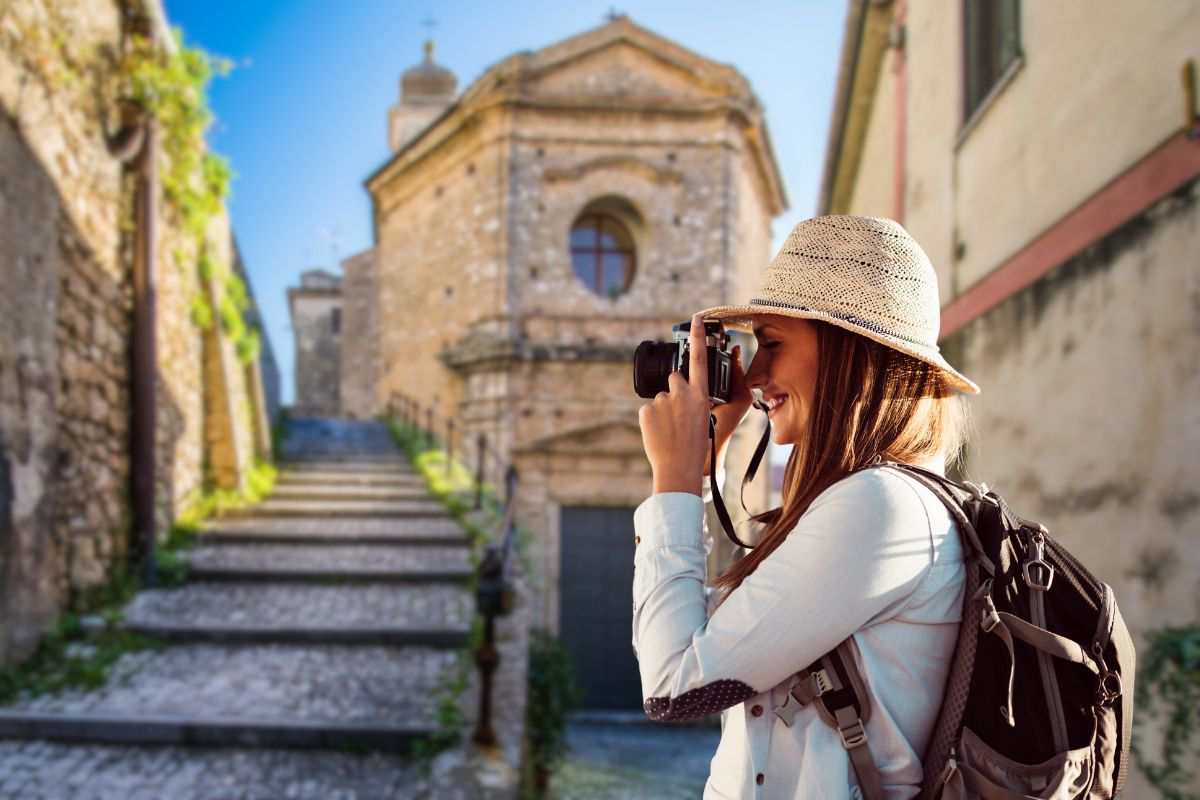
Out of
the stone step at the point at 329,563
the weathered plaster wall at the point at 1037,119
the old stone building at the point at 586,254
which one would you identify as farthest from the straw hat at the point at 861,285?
the old stone building at the point at 586,254

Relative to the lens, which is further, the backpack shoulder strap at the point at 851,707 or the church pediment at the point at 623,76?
the church pediment at the point at 623,76

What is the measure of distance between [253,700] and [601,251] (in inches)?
441

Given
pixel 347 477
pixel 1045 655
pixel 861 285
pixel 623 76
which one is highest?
pixel 623 76

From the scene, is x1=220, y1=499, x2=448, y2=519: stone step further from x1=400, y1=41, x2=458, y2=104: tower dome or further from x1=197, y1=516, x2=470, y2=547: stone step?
x1=400, y1=41, x2=458, y2=104: tower dome

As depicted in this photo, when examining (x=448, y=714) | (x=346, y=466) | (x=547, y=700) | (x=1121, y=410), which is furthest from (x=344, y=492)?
(x=1121, y=410)

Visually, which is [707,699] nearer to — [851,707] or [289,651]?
[851,707]

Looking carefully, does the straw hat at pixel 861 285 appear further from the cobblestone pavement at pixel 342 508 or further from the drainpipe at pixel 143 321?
the cobblestone pavement at pixel 342 508

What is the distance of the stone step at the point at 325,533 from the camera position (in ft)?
26.7

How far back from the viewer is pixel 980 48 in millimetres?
6441

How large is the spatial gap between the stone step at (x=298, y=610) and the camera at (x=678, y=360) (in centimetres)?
494

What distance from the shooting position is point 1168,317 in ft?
12.1

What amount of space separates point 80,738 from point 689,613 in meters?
4.43

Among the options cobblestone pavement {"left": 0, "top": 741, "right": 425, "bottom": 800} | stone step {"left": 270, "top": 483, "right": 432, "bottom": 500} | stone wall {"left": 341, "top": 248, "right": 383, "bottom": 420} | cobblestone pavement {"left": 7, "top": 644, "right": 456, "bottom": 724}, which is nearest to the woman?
cobblestone pavement {"left": 0, "top": 741, "right": 425, "bottom": 800}

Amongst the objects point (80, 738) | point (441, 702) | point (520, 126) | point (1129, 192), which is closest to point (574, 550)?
point (520, 126)
